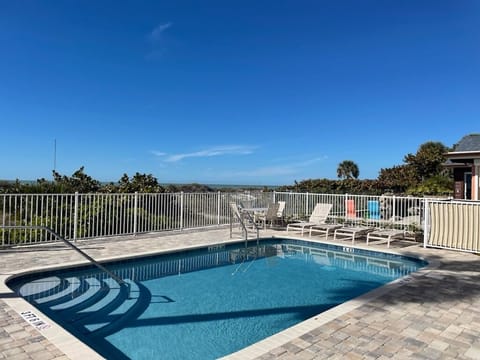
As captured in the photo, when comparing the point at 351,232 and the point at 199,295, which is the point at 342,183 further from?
the point at 199,295

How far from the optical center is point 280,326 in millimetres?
4352

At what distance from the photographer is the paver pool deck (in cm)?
306

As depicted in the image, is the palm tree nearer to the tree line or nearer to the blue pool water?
the tree line

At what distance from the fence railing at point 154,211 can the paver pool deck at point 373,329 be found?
217 centimetres

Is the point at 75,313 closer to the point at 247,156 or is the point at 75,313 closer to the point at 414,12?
the point at 414,12

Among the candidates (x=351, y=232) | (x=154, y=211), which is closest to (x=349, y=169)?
(x=351, y=232)

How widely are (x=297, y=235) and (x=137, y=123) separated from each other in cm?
1729

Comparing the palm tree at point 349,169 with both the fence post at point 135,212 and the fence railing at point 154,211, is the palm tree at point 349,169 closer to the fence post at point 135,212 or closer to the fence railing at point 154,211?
the fence railing at point 154,211

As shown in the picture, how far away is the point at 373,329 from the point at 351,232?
6930mm

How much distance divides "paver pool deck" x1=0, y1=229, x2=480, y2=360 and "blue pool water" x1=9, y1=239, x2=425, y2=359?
569 millimetres

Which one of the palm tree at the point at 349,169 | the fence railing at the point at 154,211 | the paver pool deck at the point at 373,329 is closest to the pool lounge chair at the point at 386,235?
the fence railing at the point at 154,211

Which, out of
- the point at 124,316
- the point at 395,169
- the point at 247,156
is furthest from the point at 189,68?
the point at 395,169

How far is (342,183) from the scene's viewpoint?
74.1ft

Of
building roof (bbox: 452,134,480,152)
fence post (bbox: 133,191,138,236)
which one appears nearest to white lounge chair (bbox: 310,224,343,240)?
fence post (bbox: 133,191,138,236)
